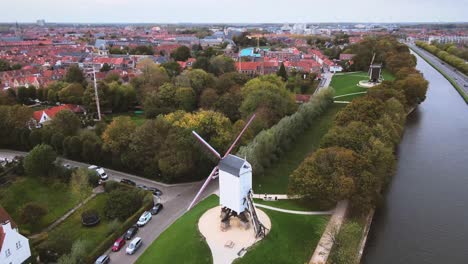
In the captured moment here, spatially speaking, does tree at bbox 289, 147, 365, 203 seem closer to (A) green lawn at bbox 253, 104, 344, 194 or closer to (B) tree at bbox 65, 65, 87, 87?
(A) green lawn at bbox 253, 104, 344, 194

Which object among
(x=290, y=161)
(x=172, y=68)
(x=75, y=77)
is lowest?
(x=290, y=161)

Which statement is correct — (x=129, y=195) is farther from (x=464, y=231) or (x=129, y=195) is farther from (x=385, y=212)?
(x=464, y=231)

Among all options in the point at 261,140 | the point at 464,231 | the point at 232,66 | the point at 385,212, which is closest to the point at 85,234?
the point at 261,140

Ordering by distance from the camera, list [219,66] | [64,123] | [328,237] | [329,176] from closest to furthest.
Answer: [328,237] < [329,176] < [64,123] < [219,66]

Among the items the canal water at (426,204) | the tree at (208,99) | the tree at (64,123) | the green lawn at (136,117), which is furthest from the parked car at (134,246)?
the green lawn at (136,117)

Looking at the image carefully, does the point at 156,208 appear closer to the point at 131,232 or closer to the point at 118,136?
the point at 131,232

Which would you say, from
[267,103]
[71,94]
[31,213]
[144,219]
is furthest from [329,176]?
[71,94]

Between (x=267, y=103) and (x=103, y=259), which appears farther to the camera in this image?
(x=267, y=103)

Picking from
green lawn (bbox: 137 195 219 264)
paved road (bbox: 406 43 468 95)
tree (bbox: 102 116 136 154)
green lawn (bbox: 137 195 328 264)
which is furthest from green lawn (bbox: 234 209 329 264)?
paved road (bbox: 406 43 468 95)
